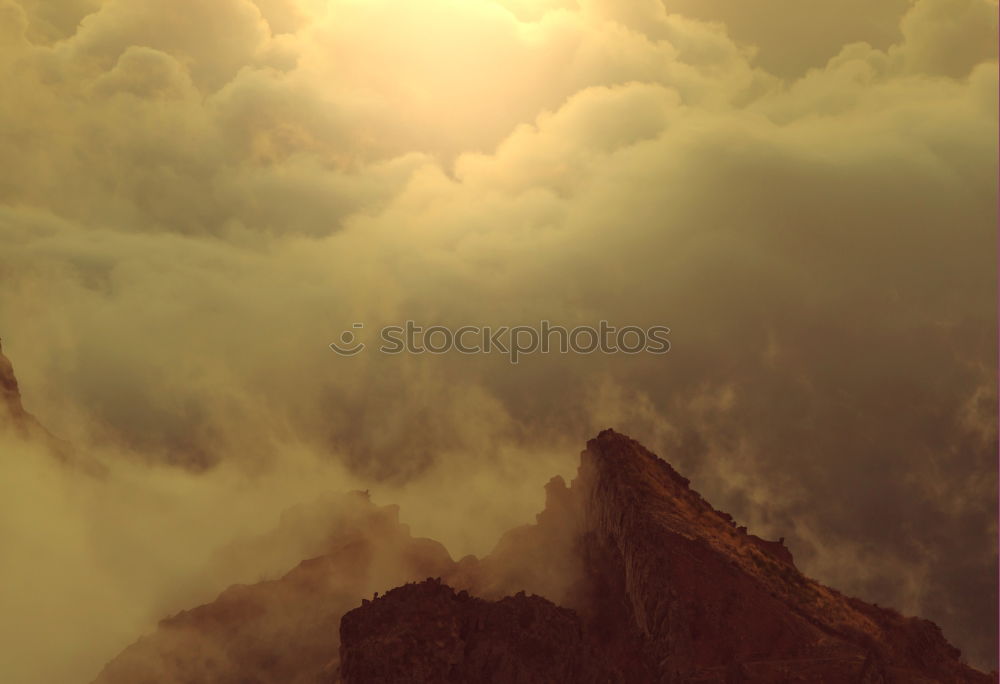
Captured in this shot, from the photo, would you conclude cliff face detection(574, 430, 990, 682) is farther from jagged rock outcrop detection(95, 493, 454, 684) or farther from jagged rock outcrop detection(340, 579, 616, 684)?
jagged rock outcrop detection(95, 493, 454, 684)

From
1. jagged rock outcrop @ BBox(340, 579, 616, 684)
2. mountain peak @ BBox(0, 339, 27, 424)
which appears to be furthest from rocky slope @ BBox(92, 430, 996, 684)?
mountain peak @ BBox(0, 339, 27, 424)

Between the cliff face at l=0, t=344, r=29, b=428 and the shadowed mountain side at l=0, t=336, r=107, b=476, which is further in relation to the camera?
the shadowed mountain side at l=0, t=336, r=107, b=476

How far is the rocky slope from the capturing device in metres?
38.1

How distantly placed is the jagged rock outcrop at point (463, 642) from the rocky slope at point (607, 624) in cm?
7

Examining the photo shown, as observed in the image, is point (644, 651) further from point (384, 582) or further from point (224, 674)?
point (224, 674)

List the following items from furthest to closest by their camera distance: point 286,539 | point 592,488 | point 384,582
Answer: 1. point 286,539
2. point 384,582
3. point 592,488

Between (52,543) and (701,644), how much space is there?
2913 inches

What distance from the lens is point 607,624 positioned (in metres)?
44.5

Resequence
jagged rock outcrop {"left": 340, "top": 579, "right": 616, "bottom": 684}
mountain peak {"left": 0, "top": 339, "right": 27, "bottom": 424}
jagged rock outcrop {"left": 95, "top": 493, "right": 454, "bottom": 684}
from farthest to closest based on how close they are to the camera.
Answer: mountain peak {"left": 0, "top": 339, "right": 27, "bottom": 424} < jagged rock outcrop {"left": 95, "top": 493, "right": 454, "bottom": 684} < jagged rock outcrop {"left": 340, "top": 579, "right": 616, "bottom": 684}

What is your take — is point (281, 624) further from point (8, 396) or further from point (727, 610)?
point (8, 396)

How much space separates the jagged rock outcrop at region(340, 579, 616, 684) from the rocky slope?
68mm

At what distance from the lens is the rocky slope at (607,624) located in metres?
38.1

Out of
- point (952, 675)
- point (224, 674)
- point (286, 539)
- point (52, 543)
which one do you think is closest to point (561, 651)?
point (952, 675)

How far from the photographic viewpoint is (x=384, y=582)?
5994 centimetres
